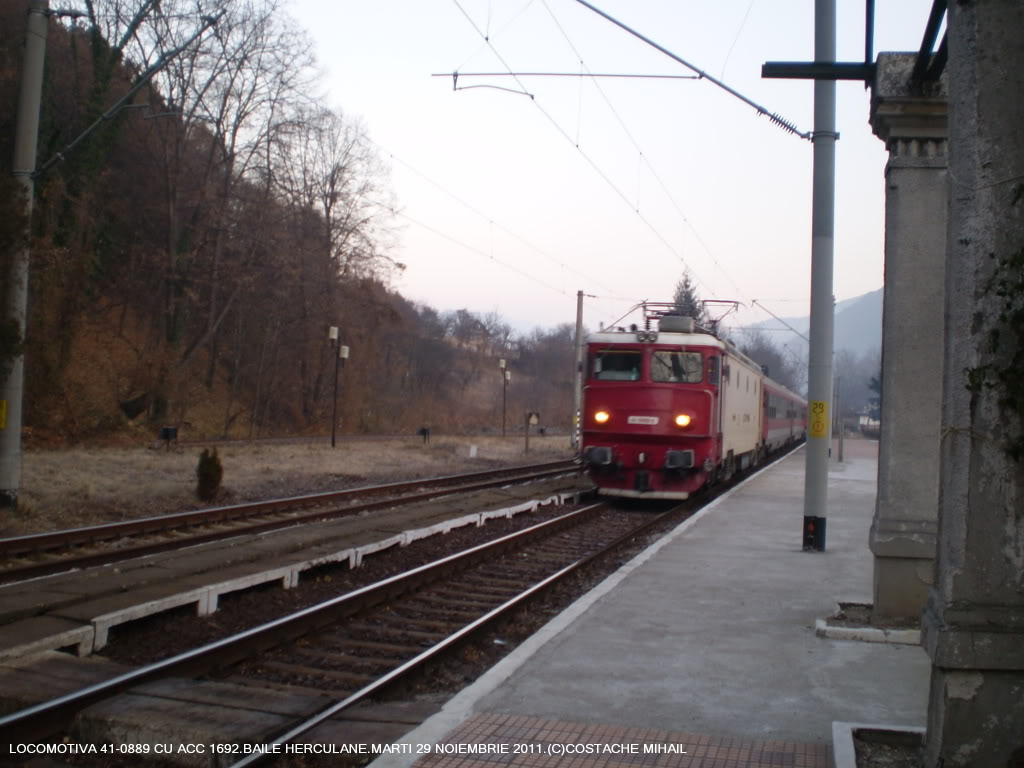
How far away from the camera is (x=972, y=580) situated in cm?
413

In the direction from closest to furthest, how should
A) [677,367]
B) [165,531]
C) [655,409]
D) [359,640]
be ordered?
[359,640] < [165,531] < [655,409] < [677,367]

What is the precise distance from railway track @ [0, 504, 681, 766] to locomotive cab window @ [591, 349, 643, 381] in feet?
20.1

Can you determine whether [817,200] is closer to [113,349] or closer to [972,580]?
[972,580]

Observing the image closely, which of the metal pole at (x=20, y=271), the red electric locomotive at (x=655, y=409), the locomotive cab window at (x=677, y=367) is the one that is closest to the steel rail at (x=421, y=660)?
the red electric locomotive at (x=655, y=409)

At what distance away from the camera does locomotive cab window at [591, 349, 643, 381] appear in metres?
17.8

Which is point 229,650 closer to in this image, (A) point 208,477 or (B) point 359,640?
(B) point 359,640

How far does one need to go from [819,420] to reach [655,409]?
572cm

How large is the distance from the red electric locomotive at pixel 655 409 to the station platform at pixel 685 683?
6.87 meters

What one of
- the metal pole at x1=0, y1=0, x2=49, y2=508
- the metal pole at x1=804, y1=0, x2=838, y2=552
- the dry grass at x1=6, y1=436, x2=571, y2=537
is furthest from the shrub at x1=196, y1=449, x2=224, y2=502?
the metal pole at x1=804, y1=0, x2=838, y2=552

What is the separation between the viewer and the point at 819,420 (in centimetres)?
1168

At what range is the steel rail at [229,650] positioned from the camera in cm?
511

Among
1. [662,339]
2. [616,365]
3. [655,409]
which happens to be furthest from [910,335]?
[616,365]

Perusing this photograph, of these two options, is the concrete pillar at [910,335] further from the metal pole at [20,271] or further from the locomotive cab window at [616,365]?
the metal pole at [20,271]

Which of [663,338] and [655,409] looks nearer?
[655,409]
